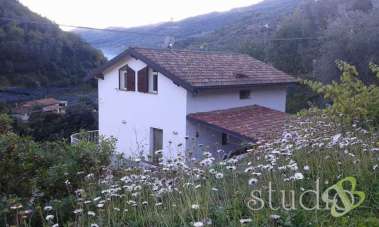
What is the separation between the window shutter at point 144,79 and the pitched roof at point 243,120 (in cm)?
246

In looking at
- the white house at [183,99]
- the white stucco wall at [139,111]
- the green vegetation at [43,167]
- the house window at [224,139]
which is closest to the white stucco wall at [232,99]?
the white house at [183,99]

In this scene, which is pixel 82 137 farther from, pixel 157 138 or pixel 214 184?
pixel 214 184

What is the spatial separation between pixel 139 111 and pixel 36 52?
18247 mm

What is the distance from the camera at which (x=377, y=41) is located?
20281 mm

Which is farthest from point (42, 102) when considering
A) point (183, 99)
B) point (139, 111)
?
point (183, 99)

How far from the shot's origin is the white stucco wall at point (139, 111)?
15781mm

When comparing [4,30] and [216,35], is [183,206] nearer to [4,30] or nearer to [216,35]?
[4,30]

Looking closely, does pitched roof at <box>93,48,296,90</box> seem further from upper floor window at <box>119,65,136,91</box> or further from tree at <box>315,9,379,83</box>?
tree at <box>315,9,379,83</box>

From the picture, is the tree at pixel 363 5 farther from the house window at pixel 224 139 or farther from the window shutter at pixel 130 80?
the window shutter at pixel 130 80

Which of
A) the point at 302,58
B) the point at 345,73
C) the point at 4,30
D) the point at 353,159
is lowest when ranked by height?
the point at 353,159

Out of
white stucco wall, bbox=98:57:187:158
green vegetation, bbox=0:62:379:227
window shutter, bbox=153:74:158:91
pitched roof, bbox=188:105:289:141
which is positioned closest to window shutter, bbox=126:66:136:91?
white stucco wall, bbox=98:57:187:158

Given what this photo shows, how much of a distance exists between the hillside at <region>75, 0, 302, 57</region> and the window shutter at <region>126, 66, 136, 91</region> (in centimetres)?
1216

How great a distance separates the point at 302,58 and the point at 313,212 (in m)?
25.7

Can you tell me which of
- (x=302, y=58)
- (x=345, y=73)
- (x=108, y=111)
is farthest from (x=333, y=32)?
(x=345, y=73)
